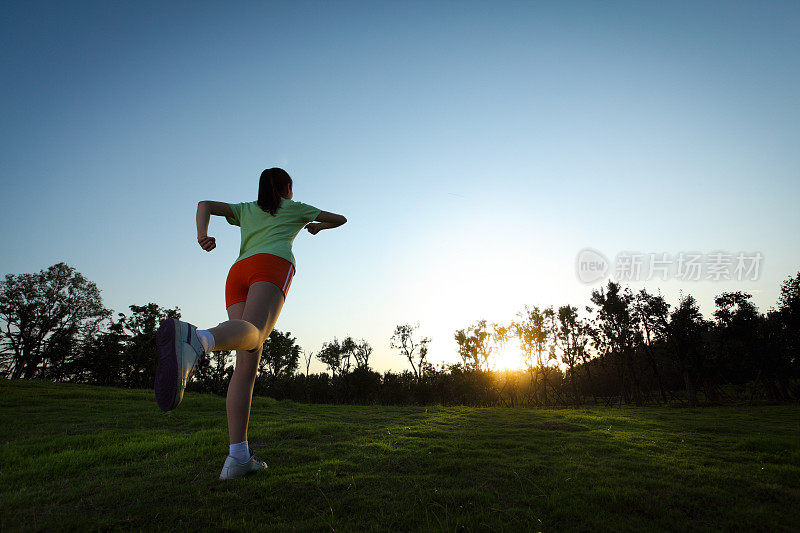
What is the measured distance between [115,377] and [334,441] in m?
46.3

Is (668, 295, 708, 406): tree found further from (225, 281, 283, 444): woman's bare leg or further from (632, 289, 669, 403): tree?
(225, 281, 283, 444): woman's bare leg

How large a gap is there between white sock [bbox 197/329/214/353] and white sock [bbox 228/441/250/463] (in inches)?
46.9

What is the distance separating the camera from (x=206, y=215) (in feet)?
9.51

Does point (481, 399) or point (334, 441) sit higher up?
point (334, 441)

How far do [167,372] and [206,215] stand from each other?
149 centimetres

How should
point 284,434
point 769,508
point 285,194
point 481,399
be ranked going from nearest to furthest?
1. point 769,508
2. point 285,194
3. point 284,434
4. point 481,399

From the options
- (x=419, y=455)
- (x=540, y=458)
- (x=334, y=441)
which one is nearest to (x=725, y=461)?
(x=540, y=458)

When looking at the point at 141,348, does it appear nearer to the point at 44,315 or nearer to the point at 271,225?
the point at 44,315

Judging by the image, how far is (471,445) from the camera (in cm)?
443

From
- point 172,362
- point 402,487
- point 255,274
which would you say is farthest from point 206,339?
point 402,487

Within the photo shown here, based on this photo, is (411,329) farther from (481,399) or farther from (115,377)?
(115,377)

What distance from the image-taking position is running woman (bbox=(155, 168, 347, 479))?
2.17 metres

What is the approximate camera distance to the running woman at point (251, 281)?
217 centimetres

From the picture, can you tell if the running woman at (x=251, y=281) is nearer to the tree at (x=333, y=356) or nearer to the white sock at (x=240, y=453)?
the white sock at (x=240, y=453)
